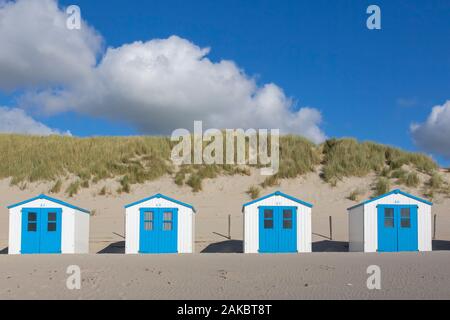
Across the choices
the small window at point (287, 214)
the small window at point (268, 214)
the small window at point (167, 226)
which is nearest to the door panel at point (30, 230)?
the small window at point (167, 226)

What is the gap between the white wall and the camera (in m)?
22.5

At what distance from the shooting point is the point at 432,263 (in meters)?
16.6

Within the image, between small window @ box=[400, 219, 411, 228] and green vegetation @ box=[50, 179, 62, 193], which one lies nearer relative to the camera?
small window @ box=[400, 219, 411, 228]

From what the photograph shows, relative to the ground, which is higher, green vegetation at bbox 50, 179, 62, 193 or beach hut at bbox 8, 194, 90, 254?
green vegetation at bbox 50, 179, 62, 193

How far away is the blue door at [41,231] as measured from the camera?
22219mm

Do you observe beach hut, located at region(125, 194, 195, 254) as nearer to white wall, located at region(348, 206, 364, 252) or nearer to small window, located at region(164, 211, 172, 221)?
small window, located at region(164, 211, 172, 221)

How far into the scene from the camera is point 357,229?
75.6 ft

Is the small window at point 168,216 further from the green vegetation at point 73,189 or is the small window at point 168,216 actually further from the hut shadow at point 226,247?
the green vegetation at point 73,189

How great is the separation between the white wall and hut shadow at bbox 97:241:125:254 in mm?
8741

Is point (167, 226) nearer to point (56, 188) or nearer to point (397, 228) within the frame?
point (397, 228)

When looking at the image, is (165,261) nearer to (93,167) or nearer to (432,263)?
(432,263)

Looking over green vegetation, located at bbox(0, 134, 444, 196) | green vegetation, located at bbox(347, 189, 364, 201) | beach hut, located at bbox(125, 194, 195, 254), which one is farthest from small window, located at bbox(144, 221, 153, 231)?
green vegetation, located at bbox(347, 189, 364, 201)
